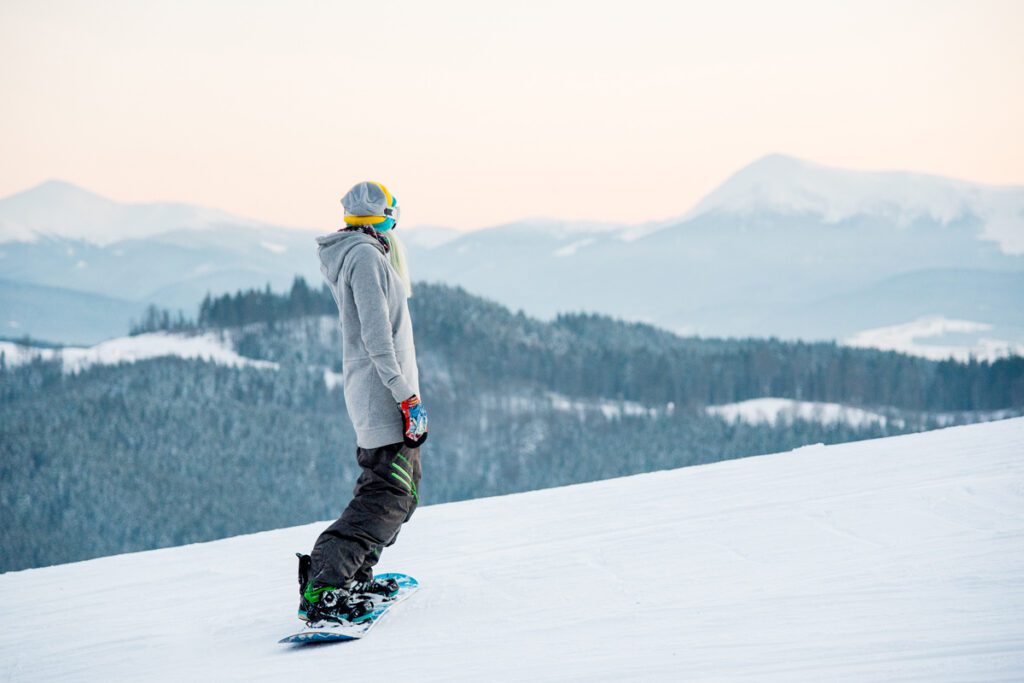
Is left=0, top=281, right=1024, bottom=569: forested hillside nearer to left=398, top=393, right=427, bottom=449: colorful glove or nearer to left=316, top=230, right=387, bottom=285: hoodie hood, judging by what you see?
left=316, top=230, right=387, bottom=285: hoodie hood

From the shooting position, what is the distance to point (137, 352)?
7249 inches

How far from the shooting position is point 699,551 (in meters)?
5.90

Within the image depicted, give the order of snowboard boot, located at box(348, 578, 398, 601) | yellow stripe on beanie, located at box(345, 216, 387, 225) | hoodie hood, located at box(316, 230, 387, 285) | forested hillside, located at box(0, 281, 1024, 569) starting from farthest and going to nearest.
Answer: forested hillside, located at box(0, 281, 1024, 569) < snowboard boot, located at box(348, 578, 398, 601) < yellow stripe on beanie, located at box(345, 216, 387, 225) < hoodie hood, located at box(316, 230, 387, 285)

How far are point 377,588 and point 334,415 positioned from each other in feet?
503

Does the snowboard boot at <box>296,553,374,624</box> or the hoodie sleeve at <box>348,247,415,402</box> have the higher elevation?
the hoodie sleeve at <box>348,247,415,402</box>

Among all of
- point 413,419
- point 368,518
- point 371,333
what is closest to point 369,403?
point 413,419

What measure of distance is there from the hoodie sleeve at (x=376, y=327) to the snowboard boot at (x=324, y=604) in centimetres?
A: 104

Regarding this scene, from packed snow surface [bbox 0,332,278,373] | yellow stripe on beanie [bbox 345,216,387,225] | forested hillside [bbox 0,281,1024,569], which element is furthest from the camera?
packed snow surface [bbox 0,332,278,373]

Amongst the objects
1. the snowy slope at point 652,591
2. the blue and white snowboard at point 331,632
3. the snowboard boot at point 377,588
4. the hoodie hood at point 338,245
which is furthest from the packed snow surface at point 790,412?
the hoodie hood at point 338,245

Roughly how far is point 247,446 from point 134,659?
141 metres

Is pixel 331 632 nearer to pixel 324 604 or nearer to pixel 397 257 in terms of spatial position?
pixel 324 604

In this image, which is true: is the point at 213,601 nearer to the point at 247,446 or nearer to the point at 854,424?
the point at 247,446

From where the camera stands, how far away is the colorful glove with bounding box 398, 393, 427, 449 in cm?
509

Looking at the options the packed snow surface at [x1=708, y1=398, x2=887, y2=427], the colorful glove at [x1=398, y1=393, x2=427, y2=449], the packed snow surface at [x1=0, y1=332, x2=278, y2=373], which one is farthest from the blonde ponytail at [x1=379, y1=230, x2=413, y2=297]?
the packed snow surface at [x1=0, y1=332, x2=278, y2=373]
